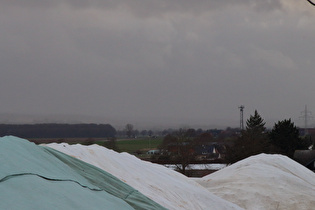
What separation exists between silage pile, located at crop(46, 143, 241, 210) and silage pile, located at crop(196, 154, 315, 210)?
6.81ft

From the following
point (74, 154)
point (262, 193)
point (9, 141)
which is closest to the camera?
point (9, 141)

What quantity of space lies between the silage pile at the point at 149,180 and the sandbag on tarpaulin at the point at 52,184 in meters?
1.25

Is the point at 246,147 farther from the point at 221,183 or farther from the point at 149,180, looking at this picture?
the point at 149,180

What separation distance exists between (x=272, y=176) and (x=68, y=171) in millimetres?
8248

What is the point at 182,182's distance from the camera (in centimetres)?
1042

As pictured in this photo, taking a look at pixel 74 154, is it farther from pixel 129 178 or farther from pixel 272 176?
pixel 272 176

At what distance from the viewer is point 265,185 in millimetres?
12781

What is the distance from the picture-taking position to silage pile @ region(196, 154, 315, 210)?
12016 mm

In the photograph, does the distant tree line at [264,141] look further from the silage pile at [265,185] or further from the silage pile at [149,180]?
the silage pile at [149,180]

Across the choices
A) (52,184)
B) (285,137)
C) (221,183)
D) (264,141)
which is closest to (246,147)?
(264,141)

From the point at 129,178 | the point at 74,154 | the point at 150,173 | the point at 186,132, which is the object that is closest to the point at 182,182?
the point at 150,173

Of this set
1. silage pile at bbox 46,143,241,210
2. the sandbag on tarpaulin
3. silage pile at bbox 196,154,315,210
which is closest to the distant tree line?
silage pile at bbox 196,154,315,210

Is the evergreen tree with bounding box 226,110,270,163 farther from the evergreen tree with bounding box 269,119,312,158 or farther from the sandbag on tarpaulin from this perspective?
the sandbag on tarpaulin

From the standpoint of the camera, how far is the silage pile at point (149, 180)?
8.96m
